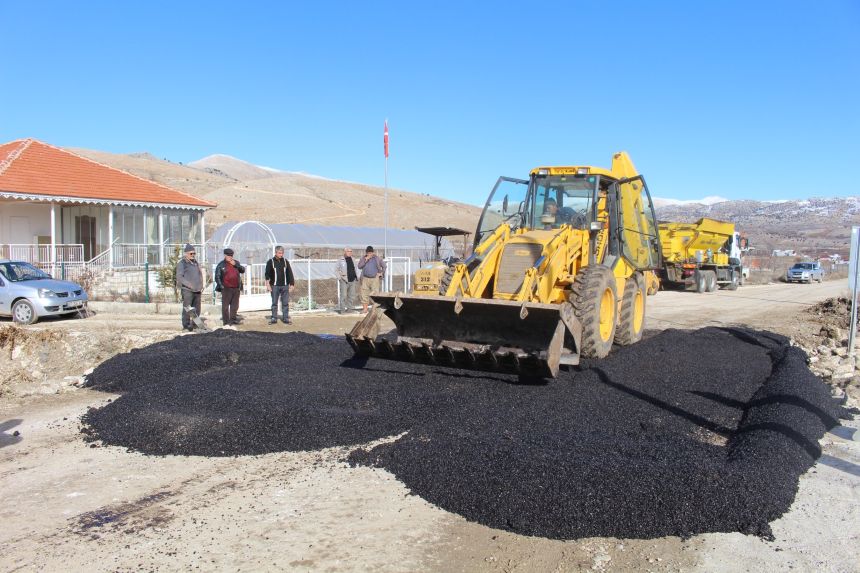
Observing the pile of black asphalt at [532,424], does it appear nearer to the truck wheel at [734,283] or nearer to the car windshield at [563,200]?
the car windshield at [563,200]

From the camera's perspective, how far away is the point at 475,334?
26.3 ft

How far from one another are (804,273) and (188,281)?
3653 cm

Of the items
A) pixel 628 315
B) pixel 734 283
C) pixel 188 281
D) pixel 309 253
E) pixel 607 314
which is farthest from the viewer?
pixel 734 283

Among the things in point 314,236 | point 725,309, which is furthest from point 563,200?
point 314,236

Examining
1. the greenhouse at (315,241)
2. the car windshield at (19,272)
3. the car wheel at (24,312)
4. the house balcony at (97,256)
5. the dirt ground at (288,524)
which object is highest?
the greenhouse at (315,241)

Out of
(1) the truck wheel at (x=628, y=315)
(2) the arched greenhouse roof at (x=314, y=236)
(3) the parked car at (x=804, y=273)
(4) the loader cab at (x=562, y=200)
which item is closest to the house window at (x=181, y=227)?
(2) the arched greenhouse roof at (x=314, y=236)

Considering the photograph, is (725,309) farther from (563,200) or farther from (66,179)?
(66,179)

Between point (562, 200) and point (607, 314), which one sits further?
point (562, 200)

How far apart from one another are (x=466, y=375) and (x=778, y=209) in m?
162

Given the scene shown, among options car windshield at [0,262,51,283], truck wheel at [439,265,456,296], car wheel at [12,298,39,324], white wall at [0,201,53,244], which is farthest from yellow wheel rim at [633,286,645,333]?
white wall at [0,201,53,244]

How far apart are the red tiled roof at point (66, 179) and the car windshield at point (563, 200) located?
16.5 meters

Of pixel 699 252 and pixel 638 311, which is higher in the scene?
pixel 699 252

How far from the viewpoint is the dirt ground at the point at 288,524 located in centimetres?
397

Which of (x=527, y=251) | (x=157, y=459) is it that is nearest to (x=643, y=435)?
(x=527, y=251)
